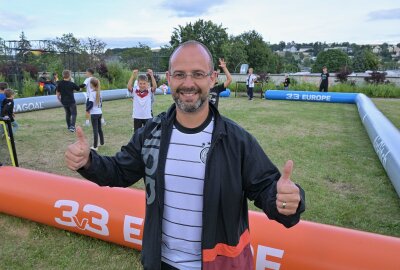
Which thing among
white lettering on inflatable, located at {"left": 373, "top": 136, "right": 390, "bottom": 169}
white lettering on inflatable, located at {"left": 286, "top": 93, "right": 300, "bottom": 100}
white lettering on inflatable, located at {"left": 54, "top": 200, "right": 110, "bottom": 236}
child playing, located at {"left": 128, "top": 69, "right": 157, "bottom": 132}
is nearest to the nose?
white lettering on inflatable, located at {"left": 54, "top": 200, "right": 110, "bottom": 236}

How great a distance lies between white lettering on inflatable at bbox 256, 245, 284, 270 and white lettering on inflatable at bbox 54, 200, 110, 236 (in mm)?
1563

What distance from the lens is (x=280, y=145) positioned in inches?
305

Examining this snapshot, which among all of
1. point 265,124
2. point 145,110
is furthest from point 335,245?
point 265,124

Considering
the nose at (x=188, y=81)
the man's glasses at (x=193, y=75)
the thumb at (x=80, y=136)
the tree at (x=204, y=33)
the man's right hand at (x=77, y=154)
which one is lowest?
the man's right hand at (x=77, y=154)

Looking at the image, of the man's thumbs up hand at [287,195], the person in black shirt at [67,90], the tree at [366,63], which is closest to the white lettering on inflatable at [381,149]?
the man's thumbs up hand at [287,195]

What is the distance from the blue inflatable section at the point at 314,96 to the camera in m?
16.5

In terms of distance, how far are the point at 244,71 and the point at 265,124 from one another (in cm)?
1747

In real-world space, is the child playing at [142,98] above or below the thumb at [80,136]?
below

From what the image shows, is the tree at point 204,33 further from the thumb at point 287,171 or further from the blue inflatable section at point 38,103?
the thumb at point 287,171

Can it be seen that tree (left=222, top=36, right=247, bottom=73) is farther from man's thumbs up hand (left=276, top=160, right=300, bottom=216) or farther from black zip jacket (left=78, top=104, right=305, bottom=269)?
man's thumbs up hand (left=276, top=160, right=300, bottom=216)

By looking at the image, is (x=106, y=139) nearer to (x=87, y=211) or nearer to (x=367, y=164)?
(x=87, y=211)

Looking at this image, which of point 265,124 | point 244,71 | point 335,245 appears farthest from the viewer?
point 244,71

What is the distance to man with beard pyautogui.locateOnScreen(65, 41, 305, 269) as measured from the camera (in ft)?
5.27

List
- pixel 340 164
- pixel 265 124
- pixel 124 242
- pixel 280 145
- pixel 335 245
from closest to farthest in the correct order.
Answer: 1. pixel 335 245
2. pixel 124 242
3. pixel 340 164
4. pixel 280 145
5. pixel 265 124
